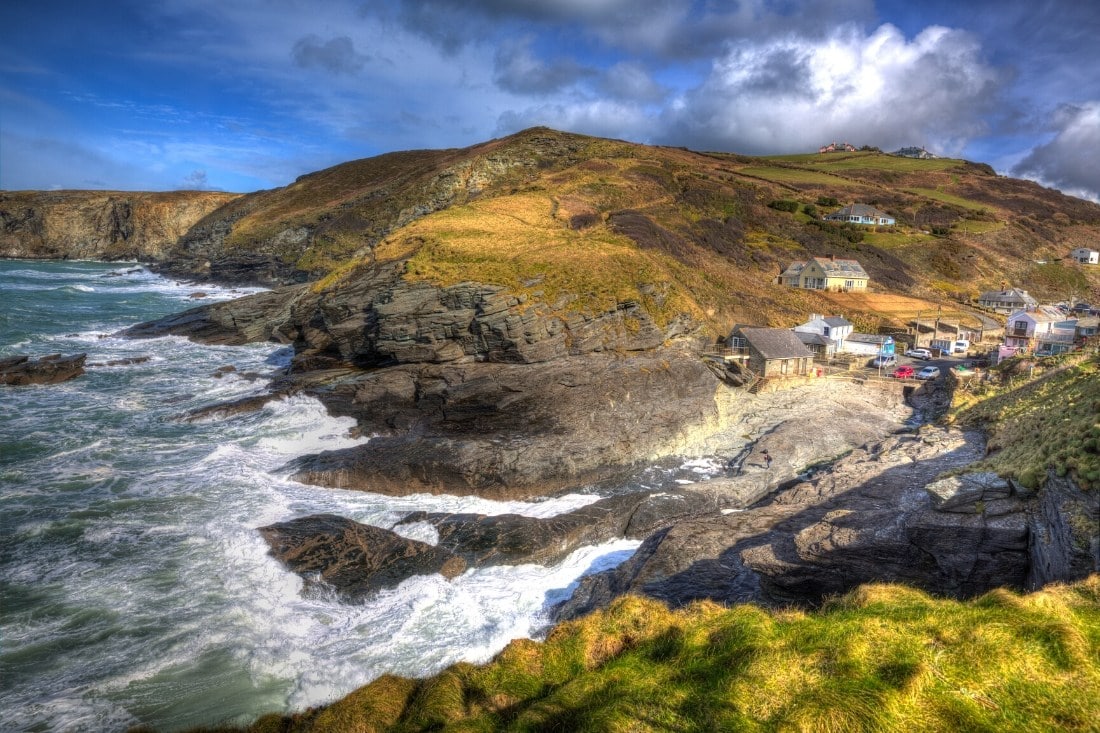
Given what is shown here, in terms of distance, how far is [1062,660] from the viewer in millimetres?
7203

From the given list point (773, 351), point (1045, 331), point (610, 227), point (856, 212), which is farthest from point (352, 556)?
point (856, 212)

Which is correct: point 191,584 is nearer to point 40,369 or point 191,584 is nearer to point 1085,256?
point 40,369

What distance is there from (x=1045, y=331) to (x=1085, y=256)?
6523 cm

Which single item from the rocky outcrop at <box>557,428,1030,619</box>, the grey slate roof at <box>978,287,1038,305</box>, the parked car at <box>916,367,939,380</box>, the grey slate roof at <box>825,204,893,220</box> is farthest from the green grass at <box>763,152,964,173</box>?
the rocky outcrop at <box>557,428,1030,619</box>

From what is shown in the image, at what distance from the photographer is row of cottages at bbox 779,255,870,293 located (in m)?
64.6

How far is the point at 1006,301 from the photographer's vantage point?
65125 mm

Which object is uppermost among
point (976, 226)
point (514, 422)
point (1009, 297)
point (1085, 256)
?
point (976, 226)

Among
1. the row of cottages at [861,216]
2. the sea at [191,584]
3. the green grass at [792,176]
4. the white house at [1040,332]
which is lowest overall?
the sea at [191,584]

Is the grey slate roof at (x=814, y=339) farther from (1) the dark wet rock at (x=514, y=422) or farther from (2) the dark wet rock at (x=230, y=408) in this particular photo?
(2) the dark wet rock at (x=230, y=408)

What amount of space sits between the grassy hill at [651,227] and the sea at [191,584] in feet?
53.4

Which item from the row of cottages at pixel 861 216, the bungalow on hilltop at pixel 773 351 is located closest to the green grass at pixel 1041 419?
the bungalow on hilltop at pixel 773 351

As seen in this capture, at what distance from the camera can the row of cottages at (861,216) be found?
8931 cm

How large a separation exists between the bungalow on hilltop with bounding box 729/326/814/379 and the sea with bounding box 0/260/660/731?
48.1ft

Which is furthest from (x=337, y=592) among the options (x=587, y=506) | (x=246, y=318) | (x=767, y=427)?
(x=246, y=318)
